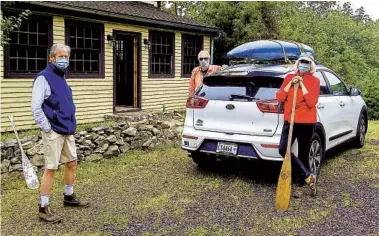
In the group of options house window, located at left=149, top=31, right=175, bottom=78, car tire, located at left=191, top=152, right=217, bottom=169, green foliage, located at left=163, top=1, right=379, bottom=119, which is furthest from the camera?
green foliage, located at left=163, top=1, right=379, bottom=119

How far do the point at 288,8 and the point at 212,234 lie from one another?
2137cm

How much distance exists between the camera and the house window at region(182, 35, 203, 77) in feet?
46.2

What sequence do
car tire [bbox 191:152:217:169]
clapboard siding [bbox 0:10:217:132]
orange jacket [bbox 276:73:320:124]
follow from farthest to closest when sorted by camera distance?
clapboard siding [bbox 0:10:217:132]
car tire [bbox 191:152:217:169]
orange jacket [bbox 276:73:320:124]

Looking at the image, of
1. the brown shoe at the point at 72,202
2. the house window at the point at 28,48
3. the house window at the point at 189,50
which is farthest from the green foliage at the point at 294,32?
the brown shoe at the point at 72,202

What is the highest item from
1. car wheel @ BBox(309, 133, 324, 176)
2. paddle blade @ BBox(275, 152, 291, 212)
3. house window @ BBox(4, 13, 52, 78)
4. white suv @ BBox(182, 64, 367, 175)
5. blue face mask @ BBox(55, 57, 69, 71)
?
house window @ BBox(4, 13, 52, 78)

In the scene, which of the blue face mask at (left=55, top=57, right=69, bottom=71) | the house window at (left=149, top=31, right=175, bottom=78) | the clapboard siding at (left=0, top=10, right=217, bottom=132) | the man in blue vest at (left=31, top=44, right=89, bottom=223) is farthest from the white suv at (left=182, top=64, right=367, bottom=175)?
the house window at (left=149, top=31, right=175, bottom=78)

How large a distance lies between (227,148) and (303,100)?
3.91 feet

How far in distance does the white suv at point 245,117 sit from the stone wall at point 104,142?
2.05 meters

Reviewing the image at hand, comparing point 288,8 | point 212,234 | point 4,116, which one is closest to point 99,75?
point 4,116

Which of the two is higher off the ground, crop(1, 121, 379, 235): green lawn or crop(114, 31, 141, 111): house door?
crop(114, 31, 141, 111): house door

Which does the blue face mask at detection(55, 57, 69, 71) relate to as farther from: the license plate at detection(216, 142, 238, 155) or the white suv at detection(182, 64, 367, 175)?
the license plate at detection(216, 142, 238, 155)

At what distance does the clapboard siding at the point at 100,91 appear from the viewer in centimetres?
904

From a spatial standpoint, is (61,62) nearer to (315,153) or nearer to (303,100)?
(303,100)

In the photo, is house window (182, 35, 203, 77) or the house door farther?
house window (182, 35, 203, 77)
